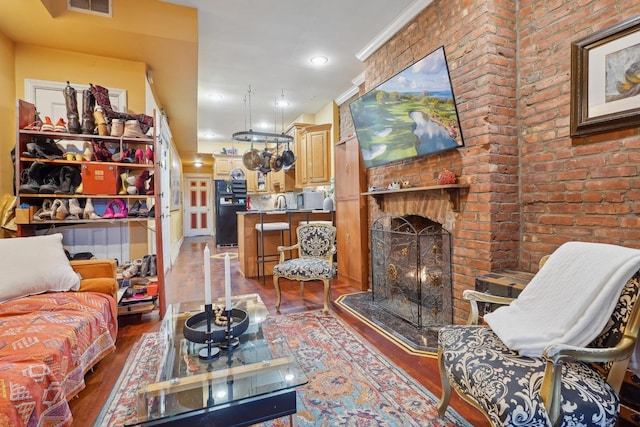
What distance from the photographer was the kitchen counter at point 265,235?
4.51m

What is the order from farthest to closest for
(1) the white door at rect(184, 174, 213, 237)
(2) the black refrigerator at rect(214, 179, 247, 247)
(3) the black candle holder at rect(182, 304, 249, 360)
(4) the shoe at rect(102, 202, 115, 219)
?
(1) the white door at rect(184, 174, 213, 237) < (2) the black refrigerator at rect(214, 179, 247, 247) < (4) the shoe at rect(102, 202, 115, 219) < (3) the black candle holder at rect(182, 304, 249, 360)

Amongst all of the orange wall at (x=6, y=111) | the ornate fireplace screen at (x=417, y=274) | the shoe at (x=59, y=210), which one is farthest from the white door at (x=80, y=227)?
the ornate fireplace screen at (x=417, y=274)

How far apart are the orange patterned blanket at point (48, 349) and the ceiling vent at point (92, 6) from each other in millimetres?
2242

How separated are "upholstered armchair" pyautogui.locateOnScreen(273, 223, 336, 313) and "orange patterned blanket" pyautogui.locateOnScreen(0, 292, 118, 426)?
4.89 feet

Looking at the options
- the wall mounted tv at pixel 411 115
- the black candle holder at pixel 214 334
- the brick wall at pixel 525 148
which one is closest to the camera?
the black candle holder at pixel 214 334

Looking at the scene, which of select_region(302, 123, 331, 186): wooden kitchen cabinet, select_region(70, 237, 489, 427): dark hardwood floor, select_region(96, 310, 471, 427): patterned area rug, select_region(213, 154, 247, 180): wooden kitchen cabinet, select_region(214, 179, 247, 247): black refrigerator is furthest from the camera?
select_region(213, 154, 247, 180): wooden kitchen cabinet

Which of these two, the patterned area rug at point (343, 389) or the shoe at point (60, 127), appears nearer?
the patterned area rug at point (343, 389)

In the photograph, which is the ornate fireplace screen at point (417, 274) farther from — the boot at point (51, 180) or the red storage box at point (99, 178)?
the boot at point (51, 180)

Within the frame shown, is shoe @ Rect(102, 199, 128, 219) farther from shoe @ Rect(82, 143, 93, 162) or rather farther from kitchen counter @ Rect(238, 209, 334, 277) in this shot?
kitchen counter @ Rect(238, 209, 334, 277)

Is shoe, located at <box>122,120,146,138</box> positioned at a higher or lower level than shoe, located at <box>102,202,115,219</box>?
higher

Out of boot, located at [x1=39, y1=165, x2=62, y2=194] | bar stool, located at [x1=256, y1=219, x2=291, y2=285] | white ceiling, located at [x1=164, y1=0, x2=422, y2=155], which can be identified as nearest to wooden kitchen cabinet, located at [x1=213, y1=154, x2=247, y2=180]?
white ceiling, located at [x1=164, y1=0, x2=422, y2=155]

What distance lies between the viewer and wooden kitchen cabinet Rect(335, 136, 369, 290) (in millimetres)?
3752

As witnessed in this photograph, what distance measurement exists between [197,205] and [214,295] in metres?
7.38

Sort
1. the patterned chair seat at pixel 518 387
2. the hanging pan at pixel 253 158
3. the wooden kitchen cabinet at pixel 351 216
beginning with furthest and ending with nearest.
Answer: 1. the hanging pan at pixel 253 158
2. the wooden kitchen cabinet at pixel 351 216
3. the patterned chair seat at pixel 518 387
